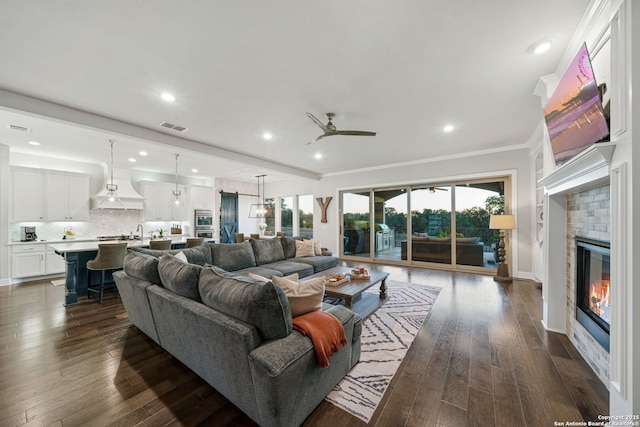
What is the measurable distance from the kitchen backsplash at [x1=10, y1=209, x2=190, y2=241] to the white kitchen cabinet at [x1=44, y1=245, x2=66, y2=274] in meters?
0.66

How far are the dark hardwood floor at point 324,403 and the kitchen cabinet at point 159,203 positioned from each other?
169 inches

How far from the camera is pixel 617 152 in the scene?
1.45 metres

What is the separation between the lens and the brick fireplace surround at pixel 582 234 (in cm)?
144

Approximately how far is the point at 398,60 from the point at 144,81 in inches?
107

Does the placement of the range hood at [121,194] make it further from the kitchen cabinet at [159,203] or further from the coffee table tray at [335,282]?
the coffee table tray at [335,282]

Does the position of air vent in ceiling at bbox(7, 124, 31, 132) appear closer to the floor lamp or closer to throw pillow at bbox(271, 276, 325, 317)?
throw pillow at bbox(271, 276, 325, 317)

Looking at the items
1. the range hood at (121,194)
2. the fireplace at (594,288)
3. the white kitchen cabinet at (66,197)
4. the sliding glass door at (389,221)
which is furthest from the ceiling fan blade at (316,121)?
the white kitchen cabinet at (66,197)

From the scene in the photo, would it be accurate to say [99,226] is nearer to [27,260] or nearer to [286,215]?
[27,260]

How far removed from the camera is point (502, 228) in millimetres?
4719

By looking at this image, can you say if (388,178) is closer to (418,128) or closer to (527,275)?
(418,128)

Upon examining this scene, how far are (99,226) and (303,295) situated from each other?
7431 millimetres

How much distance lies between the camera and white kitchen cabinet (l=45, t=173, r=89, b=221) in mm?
5508

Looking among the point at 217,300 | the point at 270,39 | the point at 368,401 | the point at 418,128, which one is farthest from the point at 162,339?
the point at 418,128

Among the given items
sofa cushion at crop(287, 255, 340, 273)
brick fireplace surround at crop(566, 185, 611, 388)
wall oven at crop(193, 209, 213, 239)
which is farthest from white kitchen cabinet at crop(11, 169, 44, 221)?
brick fireplace surround at crop(566, 185, 611, 388)
